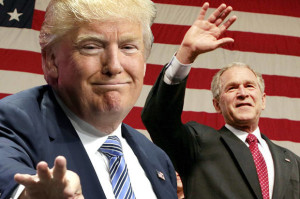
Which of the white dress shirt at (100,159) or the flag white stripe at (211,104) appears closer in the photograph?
the white dress shirt at (100,159)

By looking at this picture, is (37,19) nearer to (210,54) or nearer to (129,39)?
(210,54)

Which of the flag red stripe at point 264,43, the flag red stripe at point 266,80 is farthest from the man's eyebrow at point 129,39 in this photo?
the flag red stripe at point 264,43

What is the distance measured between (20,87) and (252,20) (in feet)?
7.11

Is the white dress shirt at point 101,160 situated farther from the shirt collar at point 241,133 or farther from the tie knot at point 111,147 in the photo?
the shirt collar at point 241,133

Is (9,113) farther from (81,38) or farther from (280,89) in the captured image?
(280,89)

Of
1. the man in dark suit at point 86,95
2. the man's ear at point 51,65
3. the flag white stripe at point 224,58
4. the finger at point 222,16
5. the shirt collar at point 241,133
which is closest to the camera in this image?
the man in dark suit at point 86,95

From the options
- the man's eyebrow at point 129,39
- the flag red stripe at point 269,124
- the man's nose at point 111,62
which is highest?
the man's eyebrow at point 129,39

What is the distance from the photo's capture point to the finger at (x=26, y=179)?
1.89ft

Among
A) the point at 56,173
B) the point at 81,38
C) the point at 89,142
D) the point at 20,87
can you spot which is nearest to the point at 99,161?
the point at 89,142

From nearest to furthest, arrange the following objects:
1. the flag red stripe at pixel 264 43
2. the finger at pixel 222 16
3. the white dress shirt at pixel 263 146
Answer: the finger at pixel 222 16, the white dress shirt at pixel 263 146, the flag red stripe at pixel 264 43

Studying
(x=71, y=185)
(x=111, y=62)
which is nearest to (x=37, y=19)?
(x=111, y=62)

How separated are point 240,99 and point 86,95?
61.2 inches

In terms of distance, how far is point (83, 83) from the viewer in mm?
909

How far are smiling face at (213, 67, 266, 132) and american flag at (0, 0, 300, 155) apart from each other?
5.07 feet
